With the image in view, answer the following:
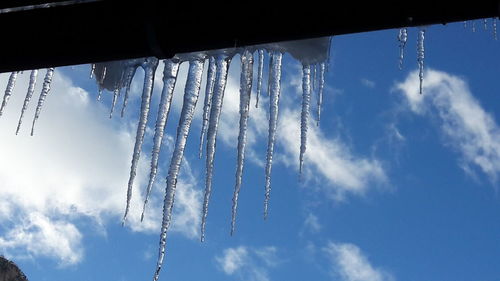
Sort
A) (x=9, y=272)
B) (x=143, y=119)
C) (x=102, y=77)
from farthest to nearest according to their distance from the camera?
(x=9, y=272), (x=143, y=119), (x=102, y=77)

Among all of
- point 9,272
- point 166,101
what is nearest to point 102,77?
point 166,101

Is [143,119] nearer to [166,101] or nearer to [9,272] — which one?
[166,101]

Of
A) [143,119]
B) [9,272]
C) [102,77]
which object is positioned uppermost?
[9,272]

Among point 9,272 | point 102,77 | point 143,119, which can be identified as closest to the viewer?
point 102,77

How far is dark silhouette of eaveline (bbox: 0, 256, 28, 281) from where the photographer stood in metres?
40.5

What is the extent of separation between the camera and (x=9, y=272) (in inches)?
1610

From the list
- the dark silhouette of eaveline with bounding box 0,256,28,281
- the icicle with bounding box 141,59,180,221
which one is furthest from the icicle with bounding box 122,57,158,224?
the dark silhouette of eaveline with bounding box 0,256,28,281

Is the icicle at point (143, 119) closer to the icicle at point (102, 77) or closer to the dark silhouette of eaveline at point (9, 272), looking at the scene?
the icicle at point (102, 77)

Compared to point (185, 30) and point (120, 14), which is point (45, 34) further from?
point (185, 30)

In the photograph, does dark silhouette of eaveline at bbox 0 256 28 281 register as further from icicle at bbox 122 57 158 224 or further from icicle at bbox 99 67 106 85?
icicle at bbox 99 67 106 85

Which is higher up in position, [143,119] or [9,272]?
[9,272]

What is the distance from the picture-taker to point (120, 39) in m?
2.05

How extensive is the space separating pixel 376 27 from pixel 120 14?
858mm

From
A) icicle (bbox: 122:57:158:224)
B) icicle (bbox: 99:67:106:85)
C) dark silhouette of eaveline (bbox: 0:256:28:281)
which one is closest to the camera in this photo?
icicle (bbox: 99:67:106:85)
